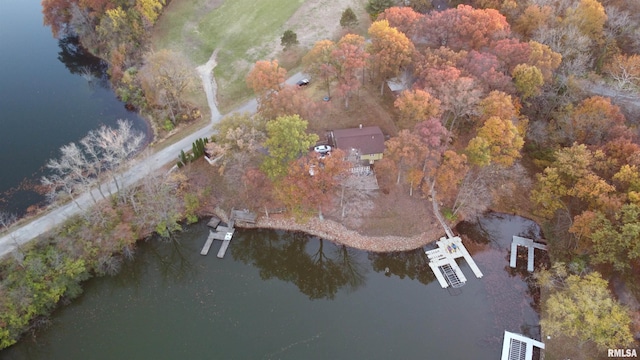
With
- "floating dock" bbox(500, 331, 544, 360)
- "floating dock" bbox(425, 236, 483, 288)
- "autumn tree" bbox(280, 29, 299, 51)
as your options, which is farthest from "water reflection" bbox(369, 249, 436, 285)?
Answer: "autumn tree" bbox(280, 29, 299, 51)

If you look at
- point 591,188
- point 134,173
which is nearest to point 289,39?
point 134,173

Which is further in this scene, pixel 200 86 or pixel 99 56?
pixel 99 56

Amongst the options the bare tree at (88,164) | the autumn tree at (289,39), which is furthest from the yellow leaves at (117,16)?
the autumn tree at (289,39)

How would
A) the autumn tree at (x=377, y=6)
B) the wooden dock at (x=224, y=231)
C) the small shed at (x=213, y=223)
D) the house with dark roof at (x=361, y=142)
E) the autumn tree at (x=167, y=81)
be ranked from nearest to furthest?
the wooden dock at (x=224, y=231) → the small shed at (x=213, y=223) → the house with dark roof at (x=361, y=142) → the autumn tree at (x=167, y=81) → the autumn tree at (x=377, y=6)

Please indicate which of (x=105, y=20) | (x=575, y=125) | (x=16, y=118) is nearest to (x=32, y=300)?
(x=16, y=118)

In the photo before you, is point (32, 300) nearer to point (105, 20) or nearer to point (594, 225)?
point (105, 20)

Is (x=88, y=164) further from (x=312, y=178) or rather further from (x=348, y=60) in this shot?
(x=348, y=60)

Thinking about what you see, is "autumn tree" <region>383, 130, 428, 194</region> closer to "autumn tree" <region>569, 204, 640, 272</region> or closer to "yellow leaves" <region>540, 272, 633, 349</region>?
"autumn tree" <region>569, 204, 640, 272</region>

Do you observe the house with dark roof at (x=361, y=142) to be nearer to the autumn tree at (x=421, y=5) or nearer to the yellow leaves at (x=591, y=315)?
the yellow leaves at (x=591, y=315)
